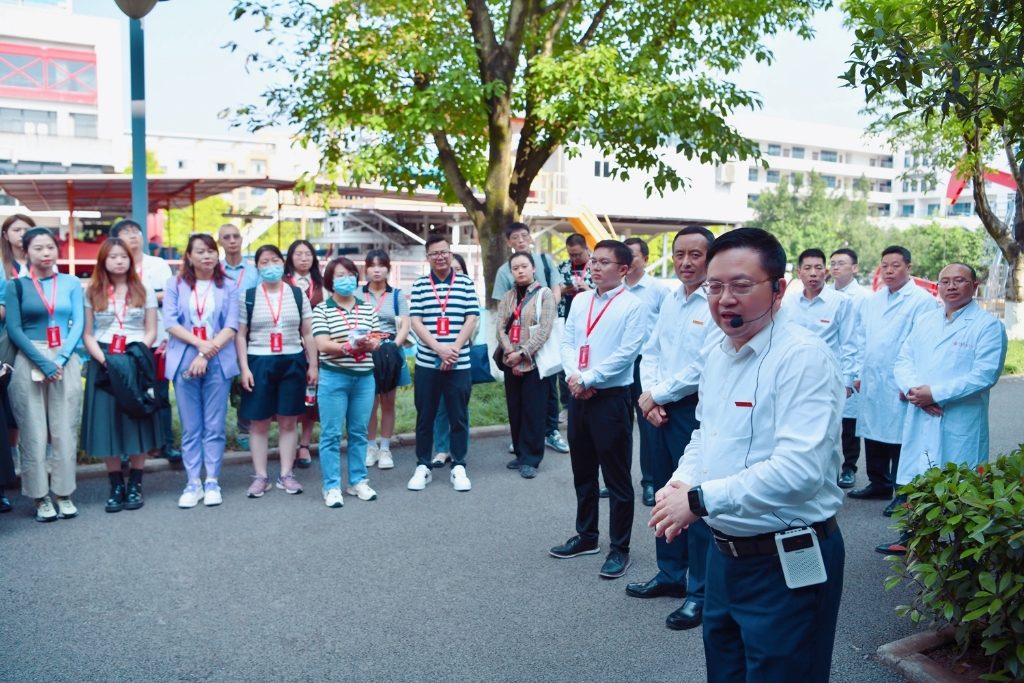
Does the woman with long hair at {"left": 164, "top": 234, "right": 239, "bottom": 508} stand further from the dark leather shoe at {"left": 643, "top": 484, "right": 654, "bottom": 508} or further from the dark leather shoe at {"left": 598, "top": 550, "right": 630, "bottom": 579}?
the dark leather shoe at {"left": 643, "top": 484, "right": 654, "bottom": 508}

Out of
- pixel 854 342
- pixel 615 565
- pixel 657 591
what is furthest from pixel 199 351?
pixel 854 342

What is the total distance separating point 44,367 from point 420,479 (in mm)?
2967

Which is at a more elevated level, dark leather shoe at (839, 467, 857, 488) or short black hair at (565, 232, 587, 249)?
short black hair at (565, 232, 587, 249)

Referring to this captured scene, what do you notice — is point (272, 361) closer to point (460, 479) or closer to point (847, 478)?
point (460, 479)

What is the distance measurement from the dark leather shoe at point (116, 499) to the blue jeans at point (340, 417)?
4.98 feet

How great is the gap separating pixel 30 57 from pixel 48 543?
53.8 m

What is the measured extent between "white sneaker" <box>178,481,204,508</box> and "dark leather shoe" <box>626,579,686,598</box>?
357 cm

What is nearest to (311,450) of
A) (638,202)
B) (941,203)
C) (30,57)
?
(638,202)

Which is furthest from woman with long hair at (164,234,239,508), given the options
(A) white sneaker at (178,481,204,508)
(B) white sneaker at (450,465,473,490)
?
(B) white sneaker at (450,465,473,490)

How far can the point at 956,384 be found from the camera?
5254 millimetres

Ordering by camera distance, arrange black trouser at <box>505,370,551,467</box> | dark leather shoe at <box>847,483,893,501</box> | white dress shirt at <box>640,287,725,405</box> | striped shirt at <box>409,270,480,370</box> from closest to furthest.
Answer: white dress shirt at <box>640,287,725,405</box> < dark leather shoe at <box>847,483,893,501</box> < striped shirt at <box>409,270,480,370</box> < black trouser at <box>505,370,551,467</box>

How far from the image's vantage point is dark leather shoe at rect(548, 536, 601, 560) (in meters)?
5.47

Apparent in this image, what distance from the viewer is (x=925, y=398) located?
5.39 meters

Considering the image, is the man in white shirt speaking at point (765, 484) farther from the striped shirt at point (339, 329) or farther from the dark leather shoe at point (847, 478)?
the dark leather shoe at point (847, 478)
